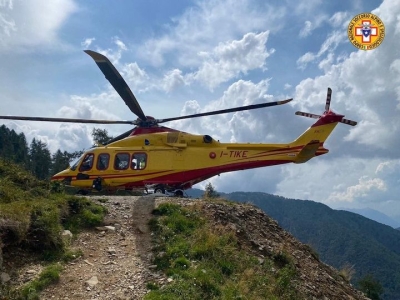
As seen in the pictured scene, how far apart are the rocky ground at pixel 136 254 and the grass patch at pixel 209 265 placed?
1.22 ft

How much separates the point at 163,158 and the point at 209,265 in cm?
994

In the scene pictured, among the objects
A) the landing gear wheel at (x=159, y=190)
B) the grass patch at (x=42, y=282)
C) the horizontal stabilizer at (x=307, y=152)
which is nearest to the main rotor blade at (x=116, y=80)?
the landing gear wheel at (x=159, y=190)

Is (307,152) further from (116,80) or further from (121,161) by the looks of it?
(116,80)

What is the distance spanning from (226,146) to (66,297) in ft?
40.8

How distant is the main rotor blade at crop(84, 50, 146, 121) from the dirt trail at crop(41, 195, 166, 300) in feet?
20.6

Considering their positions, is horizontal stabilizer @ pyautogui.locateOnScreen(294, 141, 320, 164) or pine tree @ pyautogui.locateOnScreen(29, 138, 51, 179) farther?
pine tree @ pyautogui.locateOnScreen(29, 138, 51, 179)

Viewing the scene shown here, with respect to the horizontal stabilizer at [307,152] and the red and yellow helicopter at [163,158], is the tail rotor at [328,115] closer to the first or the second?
the red and yellow helicopter at [163,158]

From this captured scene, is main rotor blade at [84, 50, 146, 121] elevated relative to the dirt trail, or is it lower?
elevated

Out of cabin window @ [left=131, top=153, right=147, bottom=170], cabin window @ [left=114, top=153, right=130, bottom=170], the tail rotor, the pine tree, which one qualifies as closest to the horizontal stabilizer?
the tail rotor

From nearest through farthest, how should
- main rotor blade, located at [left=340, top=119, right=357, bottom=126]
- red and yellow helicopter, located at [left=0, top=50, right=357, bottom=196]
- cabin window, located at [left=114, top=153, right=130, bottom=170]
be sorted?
red and yellow helicopter, located at [left=0, top=50, right=357, bottom=196]
cabin window, located at [left=114, top=153, right=130, bottom=170]
main rotor blade, located at [left=340, top=119, right=357, bottom=126]

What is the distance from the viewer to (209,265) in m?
9.66

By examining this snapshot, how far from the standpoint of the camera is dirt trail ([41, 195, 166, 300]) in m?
8.37

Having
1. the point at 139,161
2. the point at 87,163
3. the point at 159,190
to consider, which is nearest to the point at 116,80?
the point at 139,161

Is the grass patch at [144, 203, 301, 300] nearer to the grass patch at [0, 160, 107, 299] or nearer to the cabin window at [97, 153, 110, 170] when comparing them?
the grass patch at [0, 160, 107, 299]
